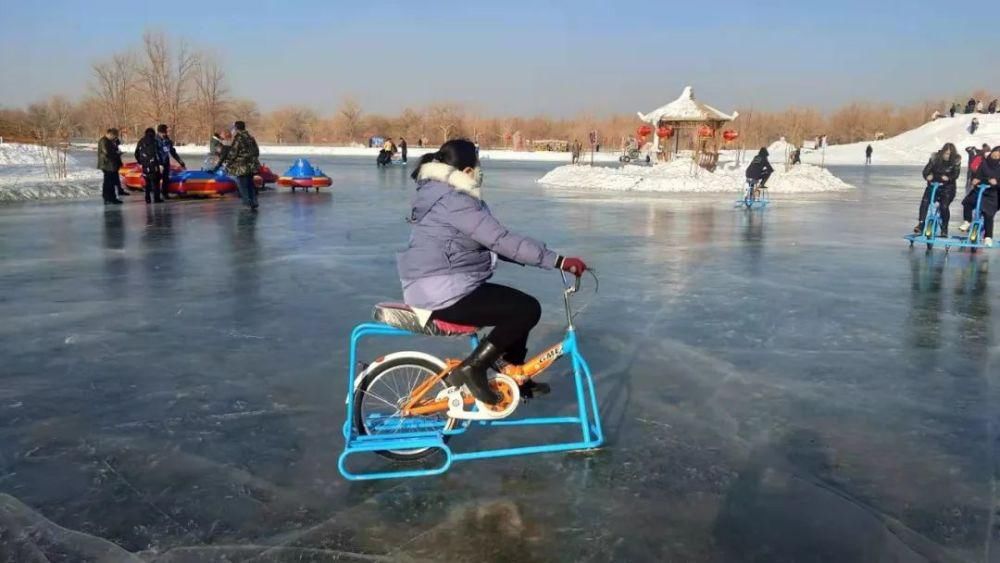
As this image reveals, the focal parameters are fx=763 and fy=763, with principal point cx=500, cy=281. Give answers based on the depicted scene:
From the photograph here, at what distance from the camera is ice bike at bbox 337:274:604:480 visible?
13.3 ft

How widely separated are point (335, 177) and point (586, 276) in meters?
25.2

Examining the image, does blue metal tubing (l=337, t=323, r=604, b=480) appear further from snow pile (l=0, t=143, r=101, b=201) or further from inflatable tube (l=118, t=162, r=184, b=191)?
snow pile (l=0, t=143, r=101, b=201)

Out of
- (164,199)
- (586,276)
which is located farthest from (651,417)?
(164,199)

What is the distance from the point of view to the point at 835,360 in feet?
20.4

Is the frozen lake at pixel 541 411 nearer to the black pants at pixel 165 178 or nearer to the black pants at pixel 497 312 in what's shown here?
the black pants at pixel 497 312

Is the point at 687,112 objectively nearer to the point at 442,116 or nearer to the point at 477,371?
the point at 477,371

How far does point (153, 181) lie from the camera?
18516 mm

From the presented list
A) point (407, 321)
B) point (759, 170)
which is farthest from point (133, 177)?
point (407, 321)

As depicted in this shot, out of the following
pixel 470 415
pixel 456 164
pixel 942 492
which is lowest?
pixel 942 492

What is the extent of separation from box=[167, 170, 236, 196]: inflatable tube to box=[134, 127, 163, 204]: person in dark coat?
2.39 feet

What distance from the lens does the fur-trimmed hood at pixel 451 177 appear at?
3807 mm

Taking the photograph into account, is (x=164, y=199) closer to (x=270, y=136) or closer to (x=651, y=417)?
(x=651, y=417)

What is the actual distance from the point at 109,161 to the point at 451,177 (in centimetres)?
1677

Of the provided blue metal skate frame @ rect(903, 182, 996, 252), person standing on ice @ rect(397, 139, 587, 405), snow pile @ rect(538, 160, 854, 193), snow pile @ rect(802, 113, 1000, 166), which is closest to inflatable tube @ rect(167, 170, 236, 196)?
snow pile @ rect(538, 160, 854, 193)
